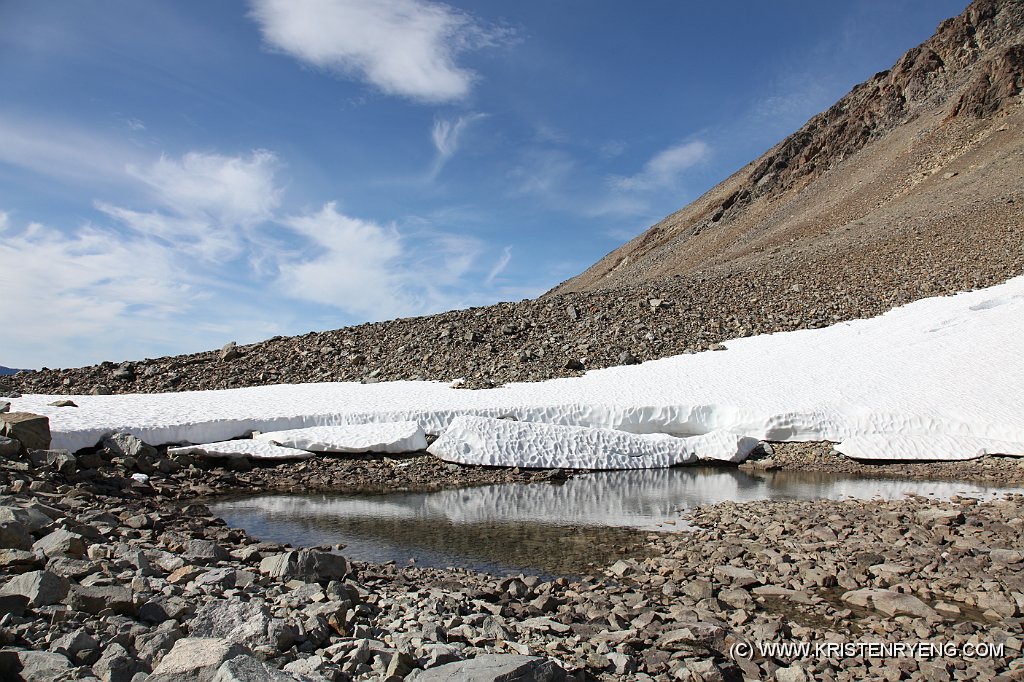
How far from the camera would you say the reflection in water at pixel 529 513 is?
838 cm

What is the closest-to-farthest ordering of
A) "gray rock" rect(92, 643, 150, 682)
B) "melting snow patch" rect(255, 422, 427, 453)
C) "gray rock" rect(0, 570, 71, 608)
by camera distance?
"gray rock" rect(92, 643, 150, 682)
"gray rock" rect(0, 570, 71, 608)
"melting snow patch" rect(255, 422, 427, 453)

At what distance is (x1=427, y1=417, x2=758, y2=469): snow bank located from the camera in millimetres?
14992

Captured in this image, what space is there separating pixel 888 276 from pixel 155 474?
31.3 meters

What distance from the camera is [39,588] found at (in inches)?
182

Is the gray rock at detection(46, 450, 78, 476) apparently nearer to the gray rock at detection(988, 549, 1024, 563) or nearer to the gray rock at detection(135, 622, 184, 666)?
the gray rock at detection(135, 622, 184, 666)

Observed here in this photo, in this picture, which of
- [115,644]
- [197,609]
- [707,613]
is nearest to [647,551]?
[707,613]

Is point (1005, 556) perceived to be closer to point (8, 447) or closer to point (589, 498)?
point (589, 498)

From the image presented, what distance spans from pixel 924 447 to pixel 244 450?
16029mm

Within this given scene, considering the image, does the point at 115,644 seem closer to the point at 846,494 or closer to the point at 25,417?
the point at 25,417

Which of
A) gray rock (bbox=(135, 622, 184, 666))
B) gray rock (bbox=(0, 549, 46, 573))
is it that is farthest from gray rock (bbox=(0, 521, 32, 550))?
gray rock (bbox=(135, 622, 184, 666))

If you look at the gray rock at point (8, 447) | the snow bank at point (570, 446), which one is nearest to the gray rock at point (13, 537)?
the gray rock at point (8, 447)

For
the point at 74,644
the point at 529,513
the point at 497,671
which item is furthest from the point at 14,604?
the point at 529,513

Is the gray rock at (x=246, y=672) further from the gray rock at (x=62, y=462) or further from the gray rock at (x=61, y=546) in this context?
the gray rock at (x=62, y=462)

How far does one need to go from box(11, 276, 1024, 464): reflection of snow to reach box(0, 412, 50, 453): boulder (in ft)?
3.31
